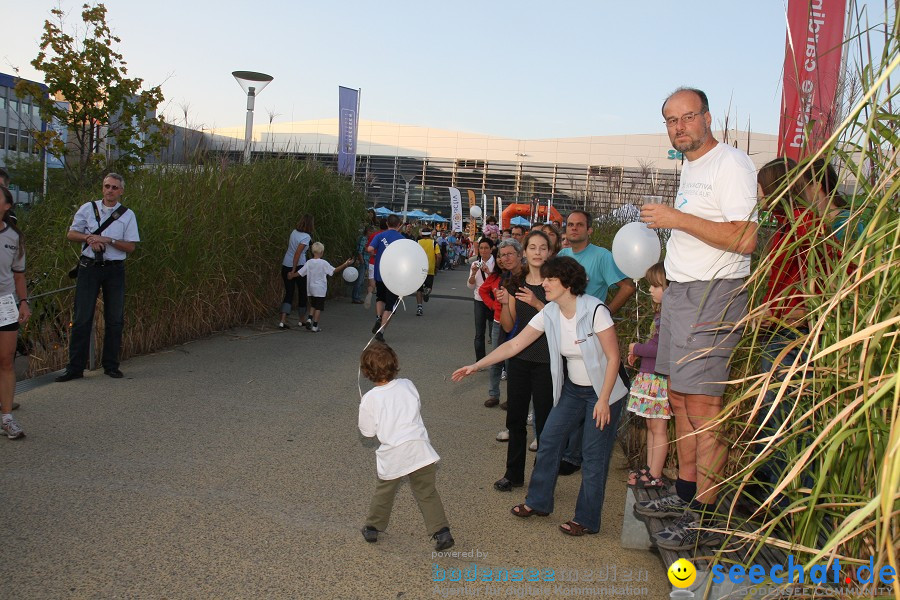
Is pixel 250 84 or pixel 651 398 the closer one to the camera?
pixel 651 398

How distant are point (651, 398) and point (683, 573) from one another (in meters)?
2.09

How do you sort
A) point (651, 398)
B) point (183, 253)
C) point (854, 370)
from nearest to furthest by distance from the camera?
point (854, 370) → point (651, 398) → point (183, 253)

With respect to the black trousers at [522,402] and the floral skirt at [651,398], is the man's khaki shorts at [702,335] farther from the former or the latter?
the black trousers at [522,402]

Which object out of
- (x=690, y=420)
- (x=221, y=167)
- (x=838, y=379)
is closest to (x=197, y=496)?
(x=690, y=420)

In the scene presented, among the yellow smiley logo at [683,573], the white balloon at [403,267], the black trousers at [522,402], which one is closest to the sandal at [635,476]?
the black trousers at [522,402]

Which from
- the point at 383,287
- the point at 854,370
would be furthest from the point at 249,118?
the point at 854,370

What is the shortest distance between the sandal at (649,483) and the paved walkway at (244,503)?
0.34 meters

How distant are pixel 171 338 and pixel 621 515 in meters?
7.03

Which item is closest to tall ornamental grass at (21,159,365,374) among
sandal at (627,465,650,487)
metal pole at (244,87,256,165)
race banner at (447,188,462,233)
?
metal pole at (244,87,256,165)

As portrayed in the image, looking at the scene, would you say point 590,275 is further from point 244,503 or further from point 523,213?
point 523,213

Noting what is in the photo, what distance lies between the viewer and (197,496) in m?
5.12

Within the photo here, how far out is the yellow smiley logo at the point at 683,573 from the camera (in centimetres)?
349

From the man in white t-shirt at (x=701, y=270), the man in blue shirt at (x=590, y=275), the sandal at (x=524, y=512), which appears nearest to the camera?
the man in white t-shirt at (x=701, y=270)

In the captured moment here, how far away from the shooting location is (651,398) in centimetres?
549
